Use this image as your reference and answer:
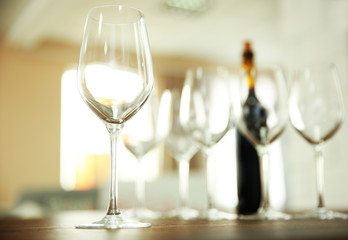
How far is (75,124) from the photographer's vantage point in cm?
517

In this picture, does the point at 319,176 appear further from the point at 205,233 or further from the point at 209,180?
the point at 205,233

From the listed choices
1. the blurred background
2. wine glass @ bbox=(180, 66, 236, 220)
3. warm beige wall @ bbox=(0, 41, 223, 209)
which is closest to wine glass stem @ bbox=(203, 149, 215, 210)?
wine glass @ bbox=(180, 66, 236, 220)

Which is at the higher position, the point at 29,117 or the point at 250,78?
the point at 29,117

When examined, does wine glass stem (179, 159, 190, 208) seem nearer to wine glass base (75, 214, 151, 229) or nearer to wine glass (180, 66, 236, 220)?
wine glass (180, 66, 236, 220)

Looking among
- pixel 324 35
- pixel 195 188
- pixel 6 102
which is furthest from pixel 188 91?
pixel 6 102

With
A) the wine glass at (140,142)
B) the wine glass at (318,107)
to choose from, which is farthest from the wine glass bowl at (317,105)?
the wine glass at (140,142)

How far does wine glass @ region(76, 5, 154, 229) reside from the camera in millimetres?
430

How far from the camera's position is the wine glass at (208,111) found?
0.61 m

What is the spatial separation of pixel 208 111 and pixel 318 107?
152 mm

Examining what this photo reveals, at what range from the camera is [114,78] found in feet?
1.42

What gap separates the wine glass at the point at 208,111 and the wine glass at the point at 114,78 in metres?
0.19

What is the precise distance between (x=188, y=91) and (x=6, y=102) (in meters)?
4.56

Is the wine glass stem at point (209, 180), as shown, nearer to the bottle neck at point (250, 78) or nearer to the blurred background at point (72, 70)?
the bottle neck at point (250, 78)

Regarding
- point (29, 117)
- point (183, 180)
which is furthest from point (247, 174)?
point (29, 117)
